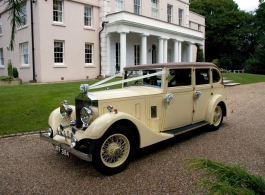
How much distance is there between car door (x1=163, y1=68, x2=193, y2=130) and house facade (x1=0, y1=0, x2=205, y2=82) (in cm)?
1241

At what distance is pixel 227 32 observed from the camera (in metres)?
41.9

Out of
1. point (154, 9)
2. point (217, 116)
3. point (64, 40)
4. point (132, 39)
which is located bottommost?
point (217, 116)

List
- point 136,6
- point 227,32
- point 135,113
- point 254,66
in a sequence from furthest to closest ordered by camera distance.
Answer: point 227,32 < point 254,66 < point 136,6 < point 135,113

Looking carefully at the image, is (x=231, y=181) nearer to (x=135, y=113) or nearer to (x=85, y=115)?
(x=85, y=115)

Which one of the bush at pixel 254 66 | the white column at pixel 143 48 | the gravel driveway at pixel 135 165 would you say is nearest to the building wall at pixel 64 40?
the white column at pixel 143 48

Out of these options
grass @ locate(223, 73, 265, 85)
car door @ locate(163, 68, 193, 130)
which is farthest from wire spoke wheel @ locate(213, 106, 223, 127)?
grass @ locate(223, 73, 265, 85)

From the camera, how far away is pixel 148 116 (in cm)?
458

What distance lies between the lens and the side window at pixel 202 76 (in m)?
5.59

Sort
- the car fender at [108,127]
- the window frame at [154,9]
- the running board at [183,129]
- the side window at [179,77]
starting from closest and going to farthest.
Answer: the car fender at [108,127] < the running board at [183,129] < the side window at [179,77] < the window frame at [154,9]

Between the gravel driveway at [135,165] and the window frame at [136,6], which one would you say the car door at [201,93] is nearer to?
the gravel driveway at [135,165]

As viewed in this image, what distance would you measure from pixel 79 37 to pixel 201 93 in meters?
14.1

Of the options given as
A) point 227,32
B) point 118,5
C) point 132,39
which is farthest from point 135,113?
point 227,32

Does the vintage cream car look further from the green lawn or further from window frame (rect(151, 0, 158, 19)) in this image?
window frame (rect(151, 0, 158, 19))

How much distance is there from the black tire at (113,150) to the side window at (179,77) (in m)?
1.68
